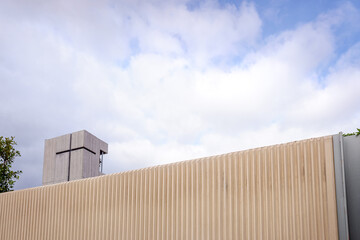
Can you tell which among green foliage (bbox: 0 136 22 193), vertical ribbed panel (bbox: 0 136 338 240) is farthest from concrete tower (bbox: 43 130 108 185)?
vertical ribbed panel (bbox: 0 136 338 240)

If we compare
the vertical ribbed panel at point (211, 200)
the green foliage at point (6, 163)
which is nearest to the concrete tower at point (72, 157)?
the green foliage at point (6, 163)

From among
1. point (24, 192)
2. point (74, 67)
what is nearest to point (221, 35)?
point (24, 192)

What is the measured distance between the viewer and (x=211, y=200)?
5.87 m

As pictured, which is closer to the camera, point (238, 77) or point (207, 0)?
point (207, 0)

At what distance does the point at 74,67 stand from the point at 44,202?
7200 mm

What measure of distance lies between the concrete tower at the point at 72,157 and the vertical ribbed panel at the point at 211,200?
39.1ft

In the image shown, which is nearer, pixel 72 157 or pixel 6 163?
pixel 6 163

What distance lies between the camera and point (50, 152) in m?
21.7

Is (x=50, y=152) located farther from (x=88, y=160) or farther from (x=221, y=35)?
(x=221, y=35)

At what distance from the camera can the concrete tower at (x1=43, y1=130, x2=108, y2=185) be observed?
66.7 ft

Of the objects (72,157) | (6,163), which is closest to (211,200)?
(6,163)

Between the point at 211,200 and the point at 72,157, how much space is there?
15.9 meters

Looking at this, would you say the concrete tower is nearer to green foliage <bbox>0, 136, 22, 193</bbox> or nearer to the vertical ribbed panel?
green foliage <bbox>0, 136, 22, 193</bbox>

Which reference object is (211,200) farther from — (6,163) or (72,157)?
(72,157)
